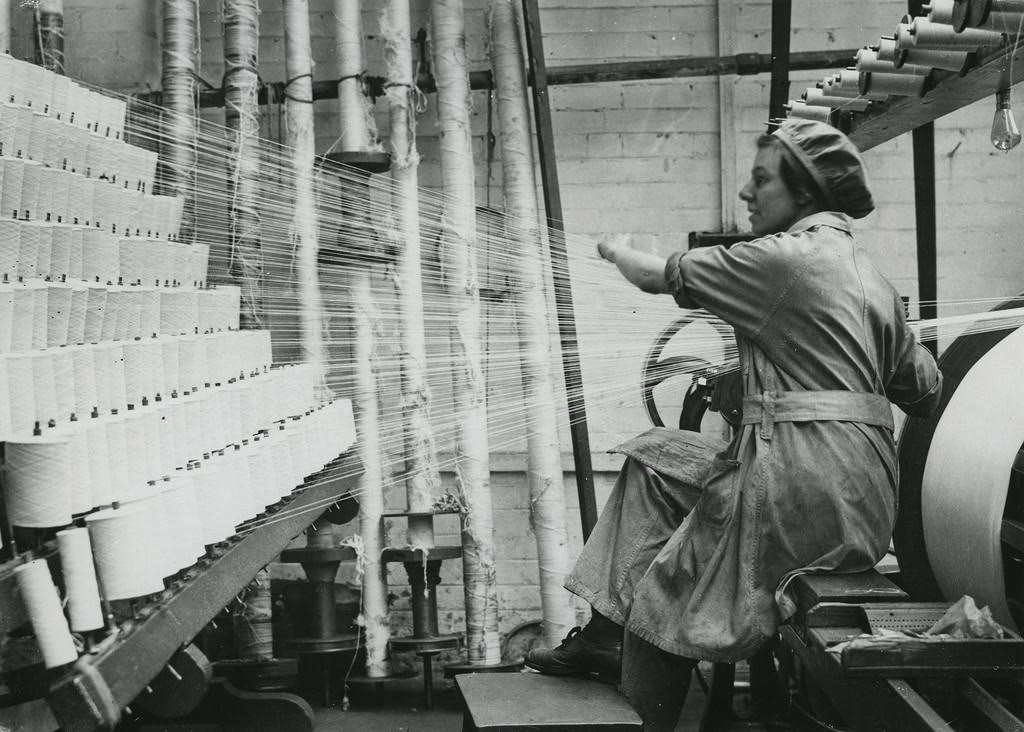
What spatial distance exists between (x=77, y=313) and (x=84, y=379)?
0.98 feet

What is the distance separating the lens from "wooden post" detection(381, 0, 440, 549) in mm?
4387

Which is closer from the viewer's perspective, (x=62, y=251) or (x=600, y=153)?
(x=62, y=251)

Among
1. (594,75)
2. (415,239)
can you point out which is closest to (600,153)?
(594,75)

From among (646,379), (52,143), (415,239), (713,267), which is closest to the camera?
(713,267)

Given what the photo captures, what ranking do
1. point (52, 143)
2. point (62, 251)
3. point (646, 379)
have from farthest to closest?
1. point (646, 379)
2. point (52, 143)
3. point (62, 251)

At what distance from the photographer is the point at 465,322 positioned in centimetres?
442

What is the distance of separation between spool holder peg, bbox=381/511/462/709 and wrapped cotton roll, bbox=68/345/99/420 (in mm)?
2171

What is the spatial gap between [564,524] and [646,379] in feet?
3.04

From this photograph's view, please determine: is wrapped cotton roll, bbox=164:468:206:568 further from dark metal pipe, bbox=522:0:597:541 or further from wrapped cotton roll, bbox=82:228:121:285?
dark metal pipe, bbox=522:0:597:541

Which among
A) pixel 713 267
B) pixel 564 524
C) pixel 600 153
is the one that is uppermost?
pixel 600 153

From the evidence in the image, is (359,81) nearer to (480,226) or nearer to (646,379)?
(480,226)

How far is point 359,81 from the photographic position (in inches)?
178

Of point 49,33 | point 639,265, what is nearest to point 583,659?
point 639,265

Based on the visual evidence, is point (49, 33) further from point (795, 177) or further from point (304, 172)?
point (795, 177)
